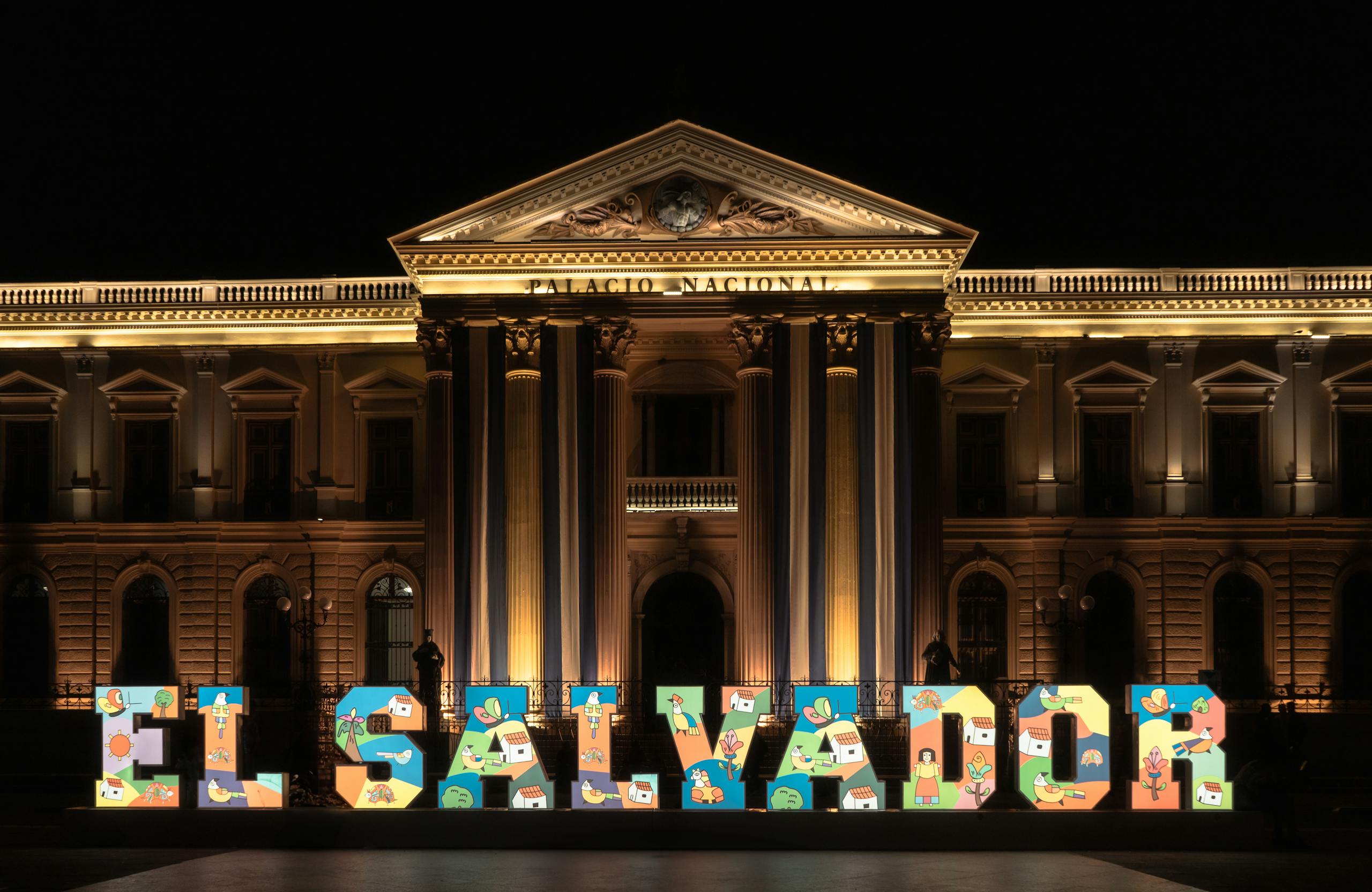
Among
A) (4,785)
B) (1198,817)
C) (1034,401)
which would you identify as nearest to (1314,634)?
(1034,401)

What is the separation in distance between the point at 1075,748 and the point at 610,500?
1179 centimetres

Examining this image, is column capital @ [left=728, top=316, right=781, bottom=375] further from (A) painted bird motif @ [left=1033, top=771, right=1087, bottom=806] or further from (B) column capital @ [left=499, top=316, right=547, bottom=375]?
(A) painted bird motif @ [left=1033, top=771, right=1087, bottom=806]

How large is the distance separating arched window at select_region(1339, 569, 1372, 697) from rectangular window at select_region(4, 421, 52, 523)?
28454 mm

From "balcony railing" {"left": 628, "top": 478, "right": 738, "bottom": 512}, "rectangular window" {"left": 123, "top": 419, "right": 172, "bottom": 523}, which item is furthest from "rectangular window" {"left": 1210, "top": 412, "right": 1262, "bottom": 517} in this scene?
"rectangular window" {"left": 123, "top": 419, "right": 172, "bottom": 523}

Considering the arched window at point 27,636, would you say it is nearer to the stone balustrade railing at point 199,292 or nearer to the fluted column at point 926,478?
the stone balustrade railing at point 199,292

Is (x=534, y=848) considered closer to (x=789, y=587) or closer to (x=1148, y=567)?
(x=789, y=587)

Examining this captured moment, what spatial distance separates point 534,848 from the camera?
21.1 meters

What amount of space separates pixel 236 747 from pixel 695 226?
14.2m

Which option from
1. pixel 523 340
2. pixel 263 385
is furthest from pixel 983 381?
pixel 263 385

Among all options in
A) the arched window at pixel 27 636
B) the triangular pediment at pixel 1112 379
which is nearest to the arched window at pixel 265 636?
the arched window at pixel 27 636

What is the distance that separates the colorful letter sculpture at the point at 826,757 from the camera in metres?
21.5

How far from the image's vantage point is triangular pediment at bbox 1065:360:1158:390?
113ft

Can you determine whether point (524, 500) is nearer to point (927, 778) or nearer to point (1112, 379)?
point (927, 778)

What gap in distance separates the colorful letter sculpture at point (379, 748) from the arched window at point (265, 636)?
Answer: 13.1m
